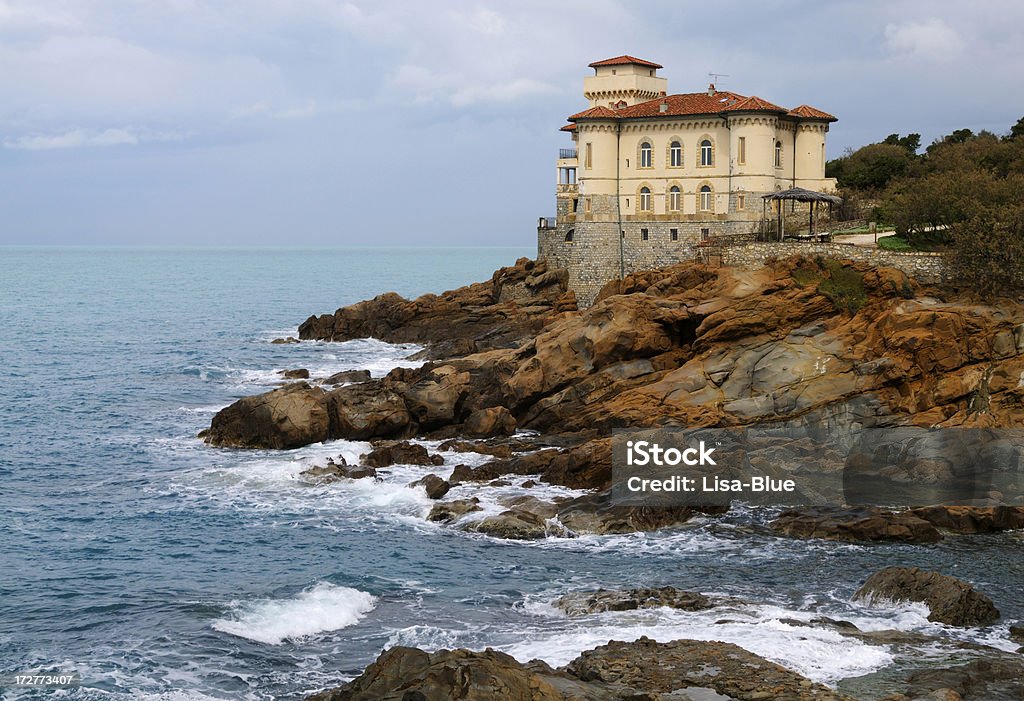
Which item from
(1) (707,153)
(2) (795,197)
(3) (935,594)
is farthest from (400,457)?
(1) (707,153)

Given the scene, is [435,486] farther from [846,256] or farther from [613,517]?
[846,256]

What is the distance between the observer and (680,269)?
2345 inches

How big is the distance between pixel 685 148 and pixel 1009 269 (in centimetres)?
2479

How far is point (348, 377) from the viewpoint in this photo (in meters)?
62.4

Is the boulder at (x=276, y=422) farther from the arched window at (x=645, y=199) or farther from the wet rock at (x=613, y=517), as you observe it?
the arched window at (x=645, y=199)

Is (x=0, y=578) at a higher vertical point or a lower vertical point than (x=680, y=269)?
lower

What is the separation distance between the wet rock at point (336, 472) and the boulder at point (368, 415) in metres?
4.71

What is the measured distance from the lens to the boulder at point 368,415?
49.8 m

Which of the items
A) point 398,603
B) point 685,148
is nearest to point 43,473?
point 398,603

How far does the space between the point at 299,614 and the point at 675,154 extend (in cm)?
4470

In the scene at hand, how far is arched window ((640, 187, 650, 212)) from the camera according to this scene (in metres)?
69.5

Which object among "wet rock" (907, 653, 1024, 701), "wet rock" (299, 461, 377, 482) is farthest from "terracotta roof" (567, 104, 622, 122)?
"wet rock" (907, 653, 1024, 701)

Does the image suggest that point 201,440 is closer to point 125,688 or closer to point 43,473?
point 43,473

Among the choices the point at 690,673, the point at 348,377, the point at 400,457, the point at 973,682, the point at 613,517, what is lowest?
the point at 973,682
